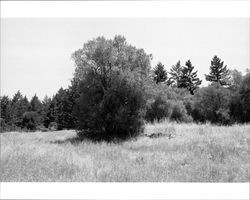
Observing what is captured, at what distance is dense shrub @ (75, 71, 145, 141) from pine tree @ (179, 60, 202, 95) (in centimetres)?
4811

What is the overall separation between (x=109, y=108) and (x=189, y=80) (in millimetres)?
50116

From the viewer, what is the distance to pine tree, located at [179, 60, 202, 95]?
61.6 meters

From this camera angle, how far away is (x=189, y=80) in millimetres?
62250

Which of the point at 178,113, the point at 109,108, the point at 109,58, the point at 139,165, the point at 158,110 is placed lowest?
the point at 139,165

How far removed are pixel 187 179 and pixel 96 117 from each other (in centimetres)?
945

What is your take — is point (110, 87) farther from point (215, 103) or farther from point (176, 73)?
point (176, 73)

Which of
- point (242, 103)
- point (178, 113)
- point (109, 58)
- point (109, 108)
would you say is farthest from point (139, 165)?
point (178, 113)

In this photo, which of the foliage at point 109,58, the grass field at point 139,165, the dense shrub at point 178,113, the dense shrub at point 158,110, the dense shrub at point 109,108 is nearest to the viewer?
the grass field at point 139,165

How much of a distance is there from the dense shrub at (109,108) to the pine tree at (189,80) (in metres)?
48.1

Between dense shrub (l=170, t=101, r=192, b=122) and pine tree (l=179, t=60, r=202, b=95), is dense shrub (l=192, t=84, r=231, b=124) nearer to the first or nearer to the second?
dense shrub (l=170, t=101, r=192, b=122)

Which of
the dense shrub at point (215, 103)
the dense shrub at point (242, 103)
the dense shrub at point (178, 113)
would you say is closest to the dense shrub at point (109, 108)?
the dense shrub at point (215, 103)

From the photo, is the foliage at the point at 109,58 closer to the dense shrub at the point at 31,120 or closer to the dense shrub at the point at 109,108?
the dense shrub at the point at 109,108

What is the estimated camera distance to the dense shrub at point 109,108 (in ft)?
49.2

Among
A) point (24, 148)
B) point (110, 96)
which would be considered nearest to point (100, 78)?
point (110, 96)
